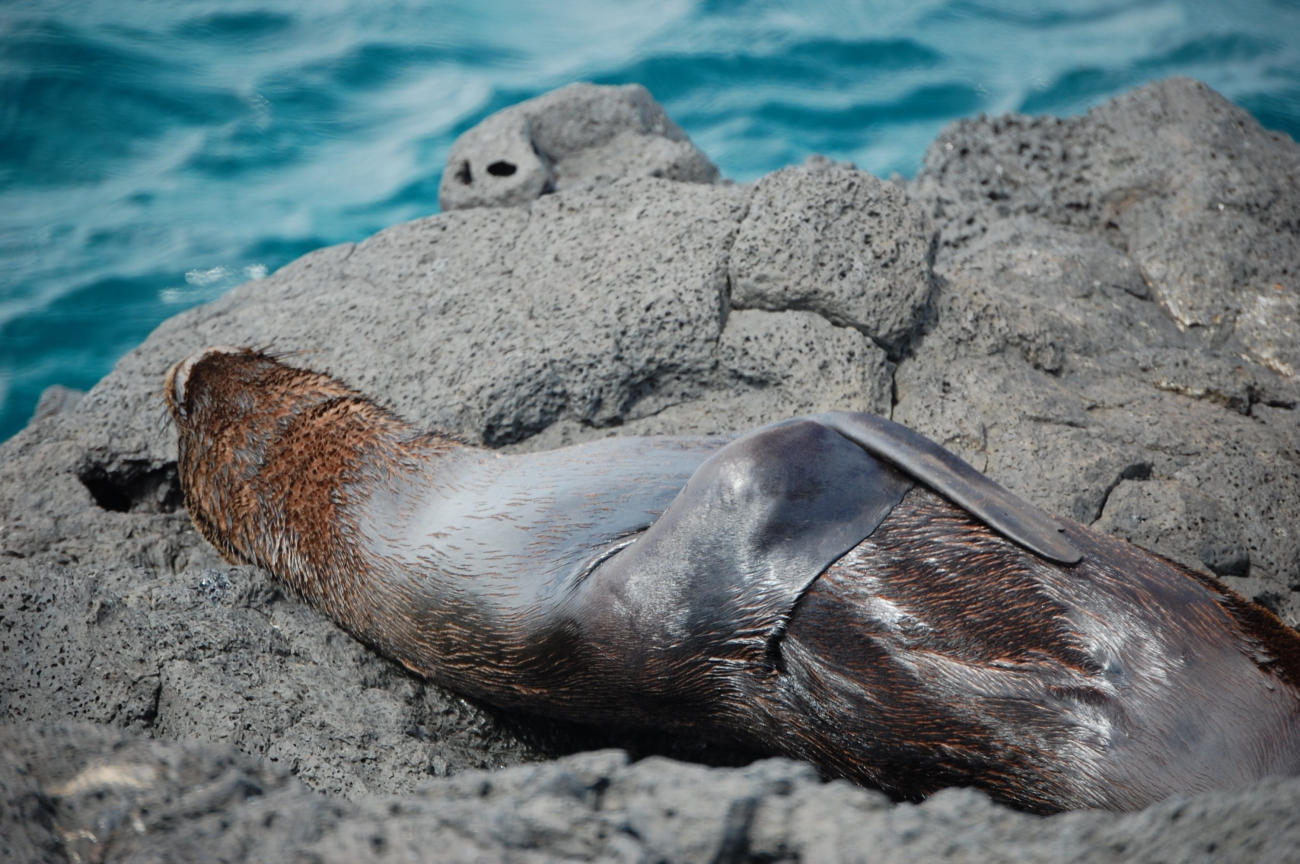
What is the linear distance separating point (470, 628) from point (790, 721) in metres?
1.04

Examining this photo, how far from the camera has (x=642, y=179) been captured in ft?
14.6

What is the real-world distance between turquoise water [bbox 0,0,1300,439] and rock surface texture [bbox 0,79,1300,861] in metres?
6.00

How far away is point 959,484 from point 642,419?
5.29 feet

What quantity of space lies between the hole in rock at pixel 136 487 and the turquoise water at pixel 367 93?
6.00 meters

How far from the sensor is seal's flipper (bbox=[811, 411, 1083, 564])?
7.60 ft

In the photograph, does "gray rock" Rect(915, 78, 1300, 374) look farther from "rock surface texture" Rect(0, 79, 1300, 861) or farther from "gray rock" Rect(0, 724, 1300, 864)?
"gray rock" Rect(0, 724, 1300, 864)

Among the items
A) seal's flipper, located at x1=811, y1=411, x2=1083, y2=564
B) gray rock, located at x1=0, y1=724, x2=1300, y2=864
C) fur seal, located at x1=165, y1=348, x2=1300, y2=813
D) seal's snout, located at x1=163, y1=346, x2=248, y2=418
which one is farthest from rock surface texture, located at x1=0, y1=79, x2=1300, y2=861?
seal's flipper, located at x1=811, y1=411, x2=1083, y2=564

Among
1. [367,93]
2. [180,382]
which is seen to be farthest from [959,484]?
[367,93]

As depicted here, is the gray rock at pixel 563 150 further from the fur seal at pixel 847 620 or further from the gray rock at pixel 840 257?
the fur seal at pixel 847 620

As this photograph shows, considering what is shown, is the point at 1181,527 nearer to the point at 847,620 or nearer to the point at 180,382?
the point at 847,620

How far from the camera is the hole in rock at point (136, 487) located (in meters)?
3.98

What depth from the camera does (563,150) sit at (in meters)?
5.96

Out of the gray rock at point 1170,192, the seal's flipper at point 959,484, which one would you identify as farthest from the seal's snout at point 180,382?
the gray rock at point 1170,192

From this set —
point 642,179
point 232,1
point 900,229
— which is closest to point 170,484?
point 642,179
